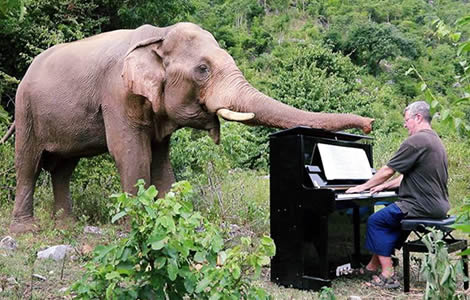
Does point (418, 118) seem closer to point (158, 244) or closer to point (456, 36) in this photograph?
point (456, 36)

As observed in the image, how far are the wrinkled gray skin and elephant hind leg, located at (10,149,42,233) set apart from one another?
0.05 ft

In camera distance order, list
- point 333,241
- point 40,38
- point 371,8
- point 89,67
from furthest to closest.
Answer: point 371,8 < point 40,38 < point 89,67 < point 333,241

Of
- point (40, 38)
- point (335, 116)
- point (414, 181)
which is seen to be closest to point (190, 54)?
point (335, 116)

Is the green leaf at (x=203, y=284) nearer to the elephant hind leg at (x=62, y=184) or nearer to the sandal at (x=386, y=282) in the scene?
the sandal at (x=386, y=282)

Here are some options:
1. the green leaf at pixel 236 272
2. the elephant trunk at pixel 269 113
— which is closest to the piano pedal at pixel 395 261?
the elephant trunk at pixel 269 113

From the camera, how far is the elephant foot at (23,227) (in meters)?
6.88

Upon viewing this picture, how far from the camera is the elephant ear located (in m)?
5.99

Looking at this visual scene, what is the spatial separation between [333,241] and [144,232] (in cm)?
332

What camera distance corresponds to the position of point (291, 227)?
5.23 m

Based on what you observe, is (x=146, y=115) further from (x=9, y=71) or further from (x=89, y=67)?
(x=9, y=71)

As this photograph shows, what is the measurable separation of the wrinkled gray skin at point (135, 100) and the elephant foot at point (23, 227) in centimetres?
1

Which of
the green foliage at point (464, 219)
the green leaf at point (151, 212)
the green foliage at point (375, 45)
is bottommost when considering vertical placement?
the green leaf at point (151, 212)

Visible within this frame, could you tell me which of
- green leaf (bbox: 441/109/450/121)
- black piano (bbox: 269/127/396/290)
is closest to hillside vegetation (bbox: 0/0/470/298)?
green leaf (bbox: 441/109/450/121)

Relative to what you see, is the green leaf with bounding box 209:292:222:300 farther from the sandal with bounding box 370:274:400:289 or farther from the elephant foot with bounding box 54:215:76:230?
the elephant foot with bounding box 54:215:76:230
